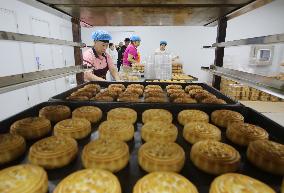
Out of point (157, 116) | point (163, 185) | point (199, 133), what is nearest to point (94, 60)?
point (157, 116)

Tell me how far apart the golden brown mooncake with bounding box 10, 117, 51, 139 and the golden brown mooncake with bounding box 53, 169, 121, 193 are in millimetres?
799

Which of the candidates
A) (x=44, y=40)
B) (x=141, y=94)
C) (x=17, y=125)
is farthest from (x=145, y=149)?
(x=141, y=94)

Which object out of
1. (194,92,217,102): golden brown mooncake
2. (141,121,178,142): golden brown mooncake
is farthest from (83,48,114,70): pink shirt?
(141,121,178,142): golden brown mooncake

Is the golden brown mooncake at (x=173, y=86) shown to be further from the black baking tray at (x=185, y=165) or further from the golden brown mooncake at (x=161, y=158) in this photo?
the golden brown mooncake at (x=161, y=158)

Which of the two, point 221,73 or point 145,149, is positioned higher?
point 221,73

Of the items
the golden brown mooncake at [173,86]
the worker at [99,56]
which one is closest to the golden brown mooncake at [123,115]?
the golden brown mooncake at [173,86]

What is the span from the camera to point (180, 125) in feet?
7.13

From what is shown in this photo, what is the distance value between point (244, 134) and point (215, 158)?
1.68ft

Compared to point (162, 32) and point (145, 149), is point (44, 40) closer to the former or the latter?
point (145, 149)

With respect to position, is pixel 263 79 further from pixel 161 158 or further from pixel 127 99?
pixel 127 99

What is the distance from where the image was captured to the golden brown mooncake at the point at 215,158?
4.46 feet

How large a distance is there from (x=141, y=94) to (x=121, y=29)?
398 inches

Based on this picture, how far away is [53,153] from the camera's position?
1387mm

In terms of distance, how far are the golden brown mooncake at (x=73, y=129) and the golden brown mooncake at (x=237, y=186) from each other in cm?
118
